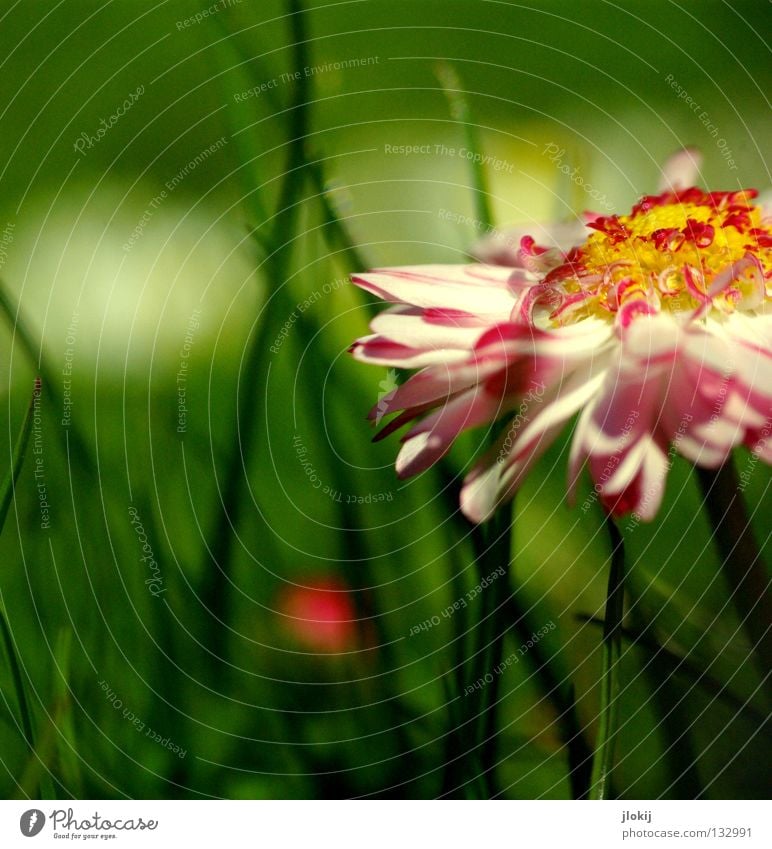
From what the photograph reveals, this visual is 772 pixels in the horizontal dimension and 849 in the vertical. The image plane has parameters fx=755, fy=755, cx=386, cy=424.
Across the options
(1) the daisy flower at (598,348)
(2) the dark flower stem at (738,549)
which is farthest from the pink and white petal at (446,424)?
(2) the dark flower stem at (738,549)

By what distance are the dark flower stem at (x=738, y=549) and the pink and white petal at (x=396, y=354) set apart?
0.41 ft

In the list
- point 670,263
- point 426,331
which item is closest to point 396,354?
point 426,331

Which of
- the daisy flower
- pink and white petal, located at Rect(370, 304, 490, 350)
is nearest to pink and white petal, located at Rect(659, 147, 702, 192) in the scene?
the daisy flower

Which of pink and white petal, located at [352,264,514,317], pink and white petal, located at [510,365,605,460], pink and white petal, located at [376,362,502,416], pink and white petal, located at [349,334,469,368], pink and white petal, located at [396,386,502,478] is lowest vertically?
pink and white petal, located at [510,365,605,460]

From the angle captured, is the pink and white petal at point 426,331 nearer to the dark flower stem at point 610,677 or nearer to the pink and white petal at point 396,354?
the pink and white petal at point 396,354

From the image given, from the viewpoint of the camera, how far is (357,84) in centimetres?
36

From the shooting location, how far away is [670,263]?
327mm

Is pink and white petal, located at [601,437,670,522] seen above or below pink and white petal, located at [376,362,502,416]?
below

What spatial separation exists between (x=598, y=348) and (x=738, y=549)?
11 cm

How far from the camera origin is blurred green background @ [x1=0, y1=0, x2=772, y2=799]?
0.34 metres

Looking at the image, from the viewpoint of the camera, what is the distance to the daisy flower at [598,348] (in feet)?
1.09

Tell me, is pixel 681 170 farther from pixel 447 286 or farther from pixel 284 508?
pixel 284 508

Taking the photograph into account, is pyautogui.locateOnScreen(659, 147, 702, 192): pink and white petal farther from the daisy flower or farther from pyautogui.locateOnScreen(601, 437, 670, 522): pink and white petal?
pyautogui.locateOnScreen(601, 437, 670, 522): pink and white petal
